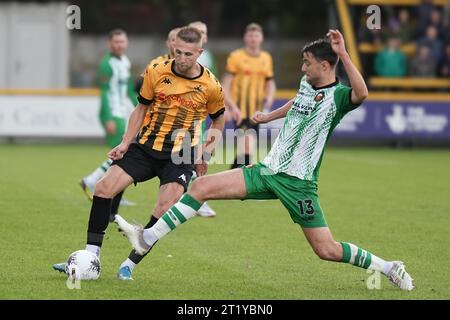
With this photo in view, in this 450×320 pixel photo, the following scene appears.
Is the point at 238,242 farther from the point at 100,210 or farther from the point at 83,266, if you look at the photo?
the point at 83,266

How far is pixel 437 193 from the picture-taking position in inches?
603

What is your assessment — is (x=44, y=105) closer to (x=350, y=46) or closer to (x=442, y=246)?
(x=350, y=46)

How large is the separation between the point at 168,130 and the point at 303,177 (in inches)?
57.2

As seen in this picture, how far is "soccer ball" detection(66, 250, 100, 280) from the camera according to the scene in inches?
313

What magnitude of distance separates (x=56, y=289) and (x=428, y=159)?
571 inches

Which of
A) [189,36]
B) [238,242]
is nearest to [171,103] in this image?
[189,36]

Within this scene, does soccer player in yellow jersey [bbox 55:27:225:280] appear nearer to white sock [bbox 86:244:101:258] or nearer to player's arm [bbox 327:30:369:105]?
white sock [bbox 86:244:101:258]

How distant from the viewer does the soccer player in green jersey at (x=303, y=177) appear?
25.8 feet

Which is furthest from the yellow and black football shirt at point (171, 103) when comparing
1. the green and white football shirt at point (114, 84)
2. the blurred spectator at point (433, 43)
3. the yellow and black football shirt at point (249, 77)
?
the blurred spectator at point (433, 43)

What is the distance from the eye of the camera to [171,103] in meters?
8.84

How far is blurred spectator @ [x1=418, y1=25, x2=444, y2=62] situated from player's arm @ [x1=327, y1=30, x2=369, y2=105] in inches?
725

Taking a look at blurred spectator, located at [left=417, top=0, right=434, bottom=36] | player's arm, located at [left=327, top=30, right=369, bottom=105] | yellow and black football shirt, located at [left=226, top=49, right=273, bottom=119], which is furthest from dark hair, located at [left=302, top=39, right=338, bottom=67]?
blurred spectator, located at [left=417, top=0, right=434, bottom=36]

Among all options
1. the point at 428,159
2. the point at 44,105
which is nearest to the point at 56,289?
the point at 428,159

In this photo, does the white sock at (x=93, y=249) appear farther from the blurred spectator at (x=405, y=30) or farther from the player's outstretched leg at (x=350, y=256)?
the blurred spectator at (x=405, y=30)
